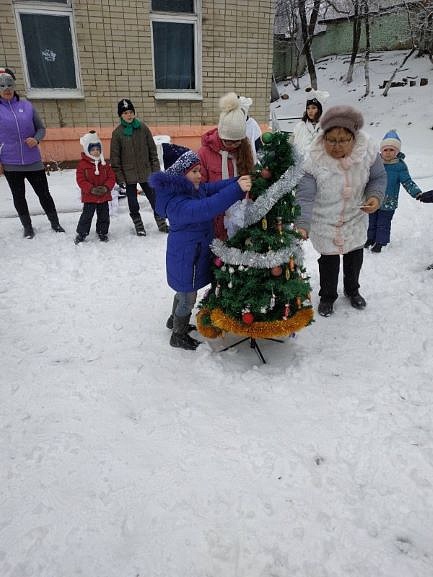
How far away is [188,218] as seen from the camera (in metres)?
2.72

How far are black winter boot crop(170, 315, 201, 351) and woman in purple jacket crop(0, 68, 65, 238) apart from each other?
3457 mm

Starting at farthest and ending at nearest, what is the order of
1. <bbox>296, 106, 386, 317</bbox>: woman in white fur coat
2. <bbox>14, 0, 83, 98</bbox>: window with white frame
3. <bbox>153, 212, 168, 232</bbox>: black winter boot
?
<bbox>14, 0, 83, 98</bbox>: window with white frame → <bbox>153, 212, 168, 232</bbox>: black winter boot → <bbox>296, 106, 386, 317</bbox>: woman in white fur coat

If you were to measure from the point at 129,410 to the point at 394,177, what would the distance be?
4.17 meters

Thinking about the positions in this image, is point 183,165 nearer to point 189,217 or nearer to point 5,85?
point 189,217

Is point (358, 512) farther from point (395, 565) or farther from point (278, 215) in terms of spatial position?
point (278, 215)

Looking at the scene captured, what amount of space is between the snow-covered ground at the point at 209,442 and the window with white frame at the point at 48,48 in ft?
18.2

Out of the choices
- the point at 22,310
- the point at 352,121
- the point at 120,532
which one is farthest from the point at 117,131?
the point at 120,532

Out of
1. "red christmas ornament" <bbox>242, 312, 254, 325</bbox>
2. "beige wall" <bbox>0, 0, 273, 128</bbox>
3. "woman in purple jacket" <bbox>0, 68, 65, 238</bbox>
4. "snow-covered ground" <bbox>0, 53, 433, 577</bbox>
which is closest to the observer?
"snow-covered ground" <bbox>0, 53, 433, 577</bbox>

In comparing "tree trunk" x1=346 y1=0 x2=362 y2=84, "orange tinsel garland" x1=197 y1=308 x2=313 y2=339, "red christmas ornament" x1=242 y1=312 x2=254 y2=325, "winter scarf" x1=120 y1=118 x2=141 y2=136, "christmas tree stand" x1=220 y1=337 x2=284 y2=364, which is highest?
"tree trunk" x1=346 y1=0 x2=362 y2=84

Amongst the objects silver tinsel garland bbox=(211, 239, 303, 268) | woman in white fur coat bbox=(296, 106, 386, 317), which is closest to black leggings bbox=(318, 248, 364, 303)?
woman in white fur coat bbox=(296, 106, 386, 317)

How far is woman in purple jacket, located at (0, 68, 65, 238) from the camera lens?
5172mm

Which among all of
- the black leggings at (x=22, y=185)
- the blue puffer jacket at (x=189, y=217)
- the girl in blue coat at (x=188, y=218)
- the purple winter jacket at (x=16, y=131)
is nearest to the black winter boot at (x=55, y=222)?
the black leggings at (x=22, y=185)

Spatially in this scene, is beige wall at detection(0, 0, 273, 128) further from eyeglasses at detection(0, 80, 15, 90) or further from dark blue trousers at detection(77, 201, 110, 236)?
dark blue trousers at detection(77, 201, 110, 236)

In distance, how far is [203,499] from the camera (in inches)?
81.7
